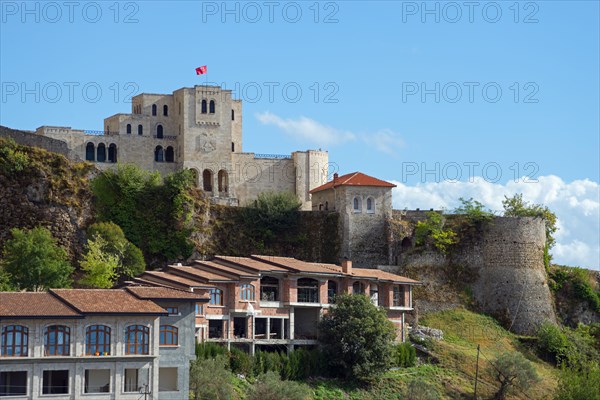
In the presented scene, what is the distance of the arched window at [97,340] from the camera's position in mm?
59344

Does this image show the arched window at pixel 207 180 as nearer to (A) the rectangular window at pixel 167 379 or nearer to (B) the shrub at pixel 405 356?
(B) the shrub at pixel 405 356

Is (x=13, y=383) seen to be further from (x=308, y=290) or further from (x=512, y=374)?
(x=512, y=374)

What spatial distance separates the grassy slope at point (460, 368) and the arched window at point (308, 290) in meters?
6.05

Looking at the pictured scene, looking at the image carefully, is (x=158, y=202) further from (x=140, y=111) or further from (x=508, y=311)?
(x=508, y=311)

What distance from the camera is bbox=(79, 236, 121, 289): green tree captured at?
73812 mm

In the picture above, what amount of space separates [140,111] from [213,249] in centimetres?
1754

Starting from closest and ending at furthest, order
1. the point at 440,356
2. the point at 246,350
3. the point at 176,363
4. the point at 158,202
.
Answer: the point at 176,363 < the point at 246,350 < the point at 440,356 < the point at 158,202

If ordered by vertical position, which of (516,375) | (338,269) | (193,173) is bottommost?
(516,375)


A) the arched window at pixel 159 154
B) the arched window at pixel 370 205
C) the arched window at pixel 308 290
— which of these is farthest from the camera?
the arched window at pixel 159 154

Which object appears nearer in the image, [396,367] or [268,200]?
[396,367]

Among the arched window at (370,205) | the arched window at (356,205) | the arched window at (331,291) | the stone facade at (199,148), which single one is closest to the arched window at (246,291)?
the arched window at (331,291)

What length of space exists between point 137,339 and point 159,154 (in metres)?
37.4

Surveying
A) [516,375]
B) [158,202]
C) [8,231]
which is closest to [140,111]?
[158,202]

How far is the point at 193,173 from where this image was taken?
91.0 meters
